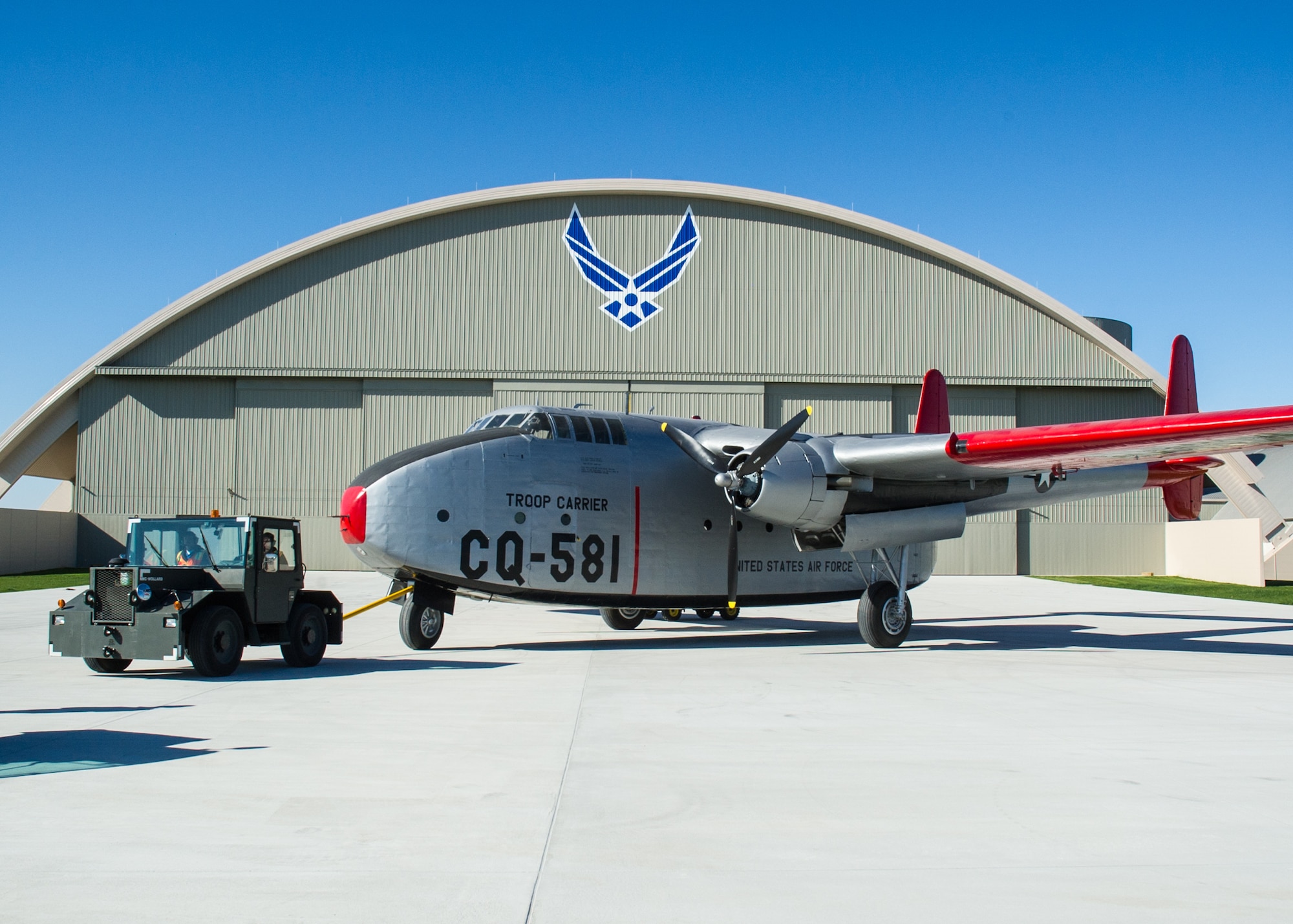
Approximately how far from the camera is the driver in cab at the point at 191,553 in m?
13.3

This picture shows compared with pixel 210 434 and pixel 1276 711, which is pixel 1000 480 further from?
pixel 210 434

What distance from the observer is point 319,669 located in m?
13.5

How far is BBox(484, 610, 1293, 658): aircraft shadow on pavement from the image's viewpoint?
56.7ft

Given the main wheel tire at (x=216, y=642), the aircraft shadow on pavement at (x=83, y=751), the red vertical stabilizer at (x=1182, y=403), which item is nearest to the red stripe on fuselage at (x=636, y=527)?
the main wheel tire at (x=216, y=642)

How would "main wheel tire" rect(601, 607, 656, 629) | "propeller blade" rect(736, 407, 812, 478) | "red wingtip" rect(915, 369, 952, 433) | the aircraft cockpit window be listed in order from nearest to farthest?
1. "propeller blade" rect(736, 407, 812, 478)
2. the aircraft cockpit window
3. "main wheel tire" rect(601, 607, 656, 629)
4. "red wingtip" rect(915, 369, 952, 433)

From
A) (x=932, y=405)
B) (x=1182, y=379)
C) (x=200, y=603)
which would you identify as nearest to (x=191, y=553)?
(x=200, y=603)

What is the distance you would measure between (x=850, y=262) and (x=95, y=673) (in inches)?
1394

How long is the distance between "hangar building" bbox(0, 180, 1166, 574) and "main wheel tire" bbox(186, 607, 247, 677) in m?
28.8

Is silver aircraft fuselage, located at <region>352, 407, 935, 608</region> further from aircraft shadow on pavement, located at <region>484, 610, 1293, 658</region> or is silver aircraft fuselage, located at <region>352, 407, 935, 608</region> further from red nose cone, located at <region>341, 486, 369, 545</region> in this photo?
aircraft shadow on pavement, located at <region>484, 610, 1293, 658</region>

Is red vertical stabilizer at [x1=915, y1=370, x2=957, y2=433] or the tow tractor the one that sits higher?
red vertical stabilizer at [x1=915, y1=370, x2=957, y2=433]

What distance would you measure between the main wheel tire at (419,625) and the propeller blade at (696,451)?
15.0 feet

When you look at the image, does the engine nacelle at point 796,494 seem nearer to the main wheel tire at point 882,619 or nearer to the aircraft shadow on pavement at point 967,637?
the main wheel tire at point 882,619

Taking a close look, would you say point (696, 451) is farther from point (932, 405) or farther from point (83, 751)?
point (83, 751)

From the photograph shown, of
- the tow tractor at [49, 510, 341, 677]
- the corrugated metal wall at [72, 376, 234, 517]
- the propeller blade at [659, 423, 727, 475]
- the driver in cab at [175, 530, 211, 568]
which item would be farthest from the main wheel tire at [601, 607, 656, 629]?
the corrugated metal wall at [72, 376, 234, 517]
